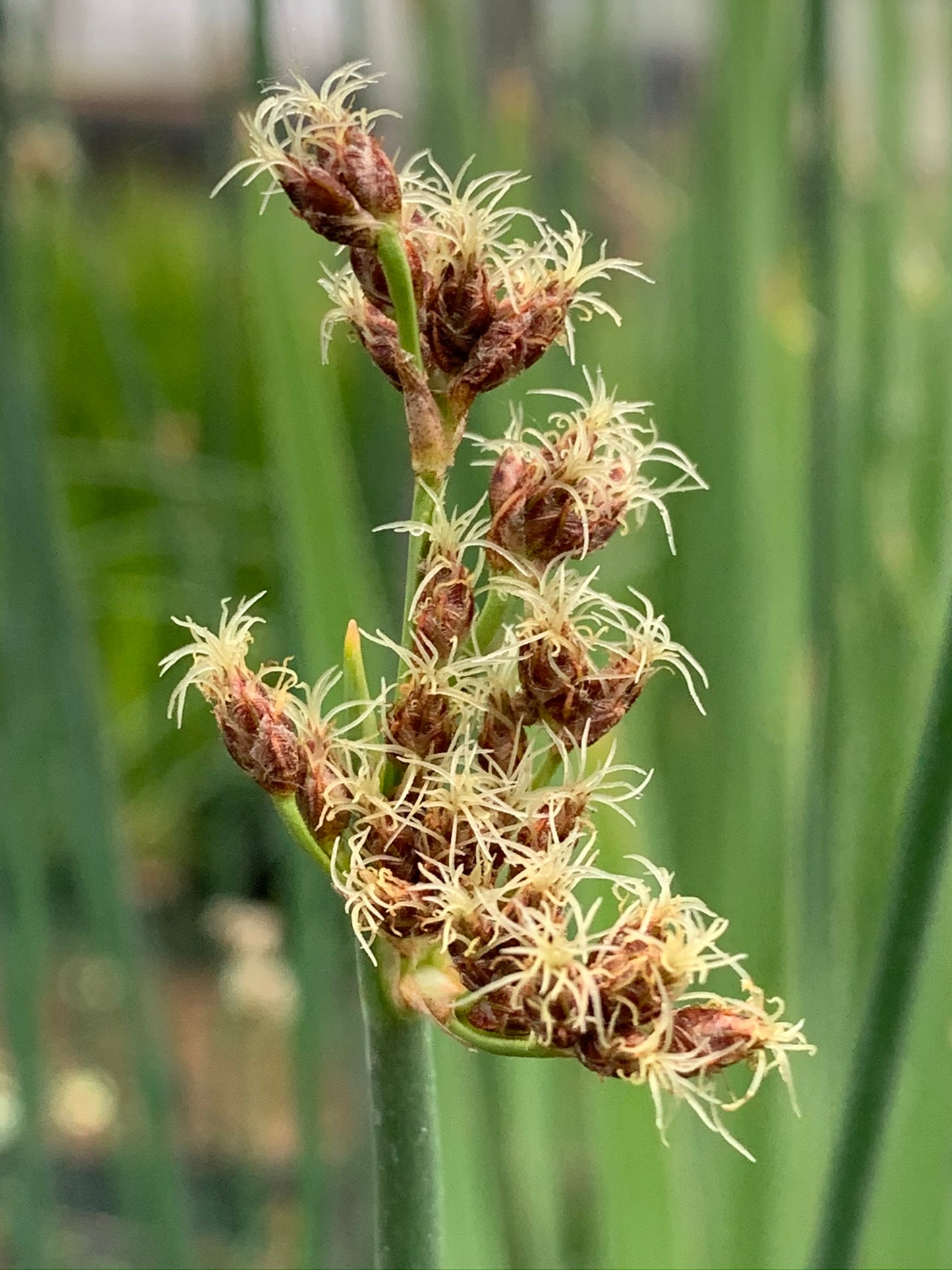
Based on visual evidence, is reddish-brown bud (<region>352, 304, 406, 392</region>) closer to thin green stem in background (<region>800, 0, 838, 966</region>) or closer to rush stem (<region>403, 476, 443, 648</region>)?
rush stem (<region>403, 476, 443, 648</region>)

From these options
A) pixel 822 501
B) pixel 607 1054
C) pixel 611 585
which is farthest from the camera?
pixel 611 585

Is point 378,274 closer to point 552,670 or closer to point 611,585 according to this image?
point 552,670

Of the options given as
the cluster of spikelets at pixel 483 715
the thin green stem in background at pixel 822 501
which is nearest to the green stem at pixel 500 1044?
the cluster of spikelets at pixel 483 715

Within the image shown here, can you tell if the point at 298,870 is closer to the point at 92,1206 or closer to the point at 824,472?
the point at 824,472

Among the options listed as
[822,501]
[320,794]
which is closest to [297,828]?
[320,794]

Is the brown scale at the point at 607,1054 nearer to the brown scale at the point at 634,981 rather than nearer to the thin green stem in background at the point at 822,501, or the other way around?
the brown scale at the point at 634,981

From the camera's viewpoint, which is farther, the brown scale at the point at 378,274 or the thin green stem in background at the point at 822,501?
the thin green stem in background at the point at 822,501
